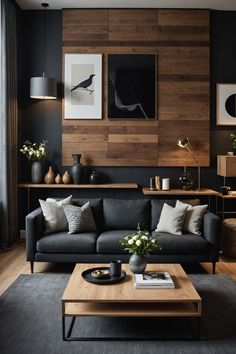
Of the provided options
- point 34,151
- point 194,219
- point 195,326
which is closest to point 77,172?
point 34,151

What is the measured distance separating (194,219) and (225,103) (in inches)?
83.1

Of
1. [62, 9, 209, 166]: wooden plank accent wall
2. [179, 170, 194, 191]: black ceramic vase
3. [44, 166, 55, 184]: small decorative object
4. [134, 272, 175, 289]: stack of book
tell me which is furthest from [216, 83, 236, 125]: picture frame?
[134, 272, 175, 289]: stack of book

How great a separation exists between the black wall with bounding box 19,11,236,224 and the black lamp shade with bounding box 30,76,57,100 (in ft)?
1.11

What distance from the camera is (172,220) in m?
5.11

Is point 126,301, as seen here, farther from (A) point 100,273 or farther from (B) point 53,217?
(B) point 53,217

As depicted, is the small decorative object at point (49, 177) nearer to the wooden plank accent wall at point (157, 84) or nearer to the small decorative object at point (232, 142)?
the wooden plank accent wall at point (157, 84)

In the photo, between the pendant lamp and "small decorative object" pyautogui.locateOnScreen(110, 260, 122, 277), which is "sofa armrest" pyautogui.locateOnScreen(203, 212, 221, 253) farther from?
the pendant lamp

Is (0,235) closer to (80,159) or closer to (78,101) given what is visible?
(80,159)

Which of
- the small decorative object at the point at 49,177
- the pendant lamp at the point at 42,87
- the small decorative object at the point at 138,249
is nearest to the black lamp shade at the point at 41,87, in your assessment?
the pendant lamp at the point at 42,87

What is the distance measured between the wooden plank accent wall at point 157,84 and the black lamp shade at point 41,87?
1.69 ft

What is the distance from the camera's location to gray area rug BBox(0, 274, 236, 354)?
3102mm

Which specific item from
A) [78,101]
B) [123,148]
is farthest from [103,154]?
[78,101]

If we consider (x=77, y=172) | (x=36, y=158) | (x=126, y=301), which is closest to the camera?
(x=126, y=301)

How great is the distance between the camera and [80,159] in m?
6.41
